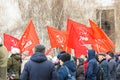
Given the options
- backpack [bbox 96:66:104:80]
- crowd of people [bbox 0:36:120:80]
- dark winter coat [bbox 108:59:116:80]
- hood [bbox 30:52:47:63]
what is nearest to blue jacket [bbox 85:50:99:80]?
crowd of people [bbox 0:36:120:80]

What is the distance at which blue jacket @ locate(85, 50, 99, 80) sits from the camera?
14.5m

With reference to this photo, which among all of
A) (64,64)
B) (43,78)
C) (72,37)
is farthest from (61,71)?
(72,37)

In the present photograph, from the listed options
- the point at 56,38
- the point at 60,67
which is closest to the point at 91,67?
the point at 60,67

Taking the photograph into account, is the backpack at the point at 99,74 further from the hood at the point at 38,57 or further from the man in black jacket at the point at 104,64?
the hood at the point at 38,57

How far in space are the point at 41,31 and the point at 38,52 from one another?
3083 centimetres

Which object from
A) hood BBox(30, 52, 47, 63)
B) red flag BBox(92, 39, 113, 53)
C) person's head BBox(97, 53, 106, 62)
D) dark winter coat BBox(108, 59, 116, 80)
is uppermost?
hood BBox(30, 52, 47, 63)

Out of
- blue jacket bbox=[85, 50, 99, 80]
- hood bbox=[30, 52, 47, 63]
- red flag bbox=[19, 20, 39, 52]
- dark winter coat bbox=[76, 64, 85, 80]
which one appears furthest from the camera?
red flag bbox=[19, 20, 39, 52]

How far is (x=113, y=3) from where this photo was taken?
42781 millimetres

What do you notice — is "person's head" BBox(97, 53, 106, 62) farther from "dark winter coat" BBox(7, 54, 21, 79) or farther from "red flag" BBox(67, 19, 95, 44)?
"red flag" BBox(67, 19, 95, 44)

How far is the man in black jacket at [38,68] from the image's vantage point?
11.1 m

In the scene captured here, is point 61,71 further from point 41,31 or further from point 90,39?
point 41,31

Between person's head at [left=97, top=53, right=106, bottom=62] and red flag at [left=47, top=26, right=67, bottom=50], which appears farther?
red flag at [left=47, top=26, right=67, bottom=50]

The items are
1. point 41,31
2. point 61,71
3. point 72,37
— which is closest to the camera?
point 61,71

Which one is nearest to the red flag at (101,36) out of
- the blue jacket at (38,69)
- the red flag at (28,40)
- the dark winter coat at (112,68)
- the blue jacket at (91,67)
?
the dark winter coat at (112,68)
